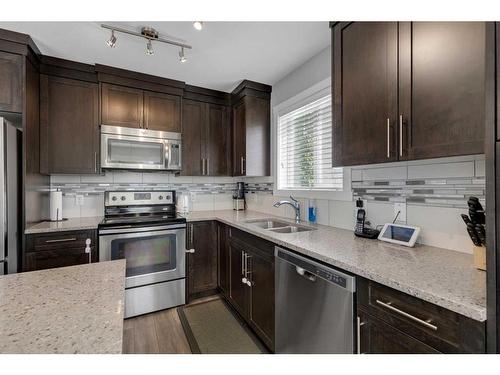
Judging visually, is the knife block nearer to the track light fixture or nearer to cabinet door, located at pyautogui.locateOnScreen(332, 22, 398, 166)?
cabinet door, located at pyautogui.locateOnScreen(332, 22, 398, 166)

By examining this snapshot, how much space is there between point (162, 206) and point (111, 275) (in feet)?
6.73

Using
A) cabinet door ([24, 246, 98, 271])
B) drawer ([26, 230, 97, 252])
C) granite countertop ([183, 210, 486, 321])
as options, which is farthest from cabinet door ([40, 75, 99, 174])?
granite countertop ([183, 210, 486, 321])

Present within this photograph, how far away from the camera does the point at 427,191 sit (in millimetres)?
1409

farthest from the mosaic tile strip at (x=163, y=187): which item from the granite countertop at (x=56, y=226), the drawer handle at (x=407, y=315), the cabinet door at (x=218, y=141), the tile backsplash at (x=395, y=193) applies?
the drawer handle at (x=407, y=315)

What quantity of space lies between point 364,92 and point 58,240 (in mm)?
2537

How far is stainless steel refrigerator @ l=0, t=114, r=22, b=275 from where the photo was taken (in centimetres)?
174

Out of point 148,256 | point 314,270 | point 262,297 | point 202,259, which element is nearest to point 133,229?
point 148,256

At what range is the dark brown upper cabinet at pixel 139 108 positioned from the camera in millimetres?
2520

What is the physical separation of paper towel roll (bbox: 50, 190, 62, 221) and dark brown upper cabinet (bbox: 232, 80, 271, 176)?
184 centimetres

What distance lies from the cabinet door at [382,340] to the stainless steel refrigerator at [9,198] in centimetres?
→ 235

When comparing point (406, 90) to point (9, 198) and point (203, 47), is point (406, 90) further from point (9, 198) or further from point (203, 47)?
point (9, 198)

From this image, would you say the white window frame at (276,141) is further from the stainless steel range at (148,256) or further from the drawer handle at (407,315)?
the stainless steel range at (148,256)
